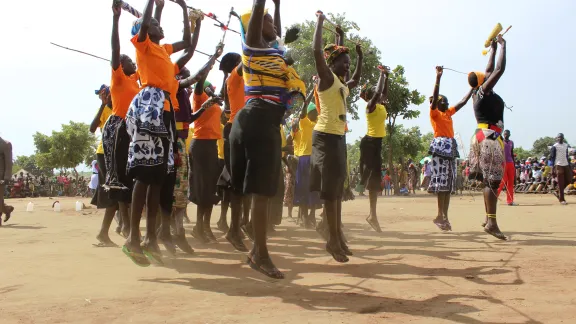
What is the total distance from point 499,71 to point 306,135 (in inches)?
126

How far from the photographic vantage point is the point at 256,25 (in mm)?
4215

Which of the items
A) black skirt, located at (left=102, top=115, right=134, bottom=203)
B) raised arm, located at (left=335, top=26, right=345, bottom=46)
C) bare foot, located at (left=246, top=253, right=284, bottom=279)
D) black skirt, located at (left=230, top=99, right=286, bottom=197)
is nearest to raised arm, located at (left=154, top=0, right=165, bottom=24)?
black skirt, located at (left=102, top=115, right=134, bottom=203)

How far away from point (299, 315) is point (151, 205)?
1.94m

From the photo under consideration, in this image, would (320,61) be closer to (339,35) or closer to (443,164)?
(339,35)

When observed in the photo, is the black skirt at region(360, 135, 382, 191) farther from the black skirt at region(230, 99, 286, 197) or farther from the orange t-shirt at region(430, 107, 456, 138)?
the black skirt at region(230, 99, 286, 197)

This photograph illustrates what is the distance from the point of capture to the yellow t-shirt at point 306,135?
8.61 m

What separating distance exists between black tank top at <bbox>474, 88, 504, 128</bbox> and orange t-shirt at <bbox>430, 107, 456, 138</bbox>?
3.82ft

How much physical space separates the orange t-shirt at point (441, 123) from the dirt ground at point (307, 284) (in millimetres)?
1890

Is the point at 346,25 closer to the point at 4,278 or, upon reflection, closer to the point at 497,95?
the point at 497,95

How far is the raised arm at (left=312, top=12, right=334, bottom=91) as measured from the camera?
16.2 ft

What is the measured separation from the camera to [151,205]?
448cm

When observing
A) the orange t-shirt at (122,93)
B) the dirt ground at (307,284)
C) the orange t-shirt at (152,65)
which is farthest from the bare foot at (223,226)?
the orange t-shirt at (152,65)

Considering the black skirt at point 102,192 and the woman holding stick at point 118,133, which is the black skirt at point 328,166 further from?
the black skirt at point 102,192

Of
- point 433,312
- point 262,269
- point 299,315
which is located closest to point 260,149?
point 262,269
